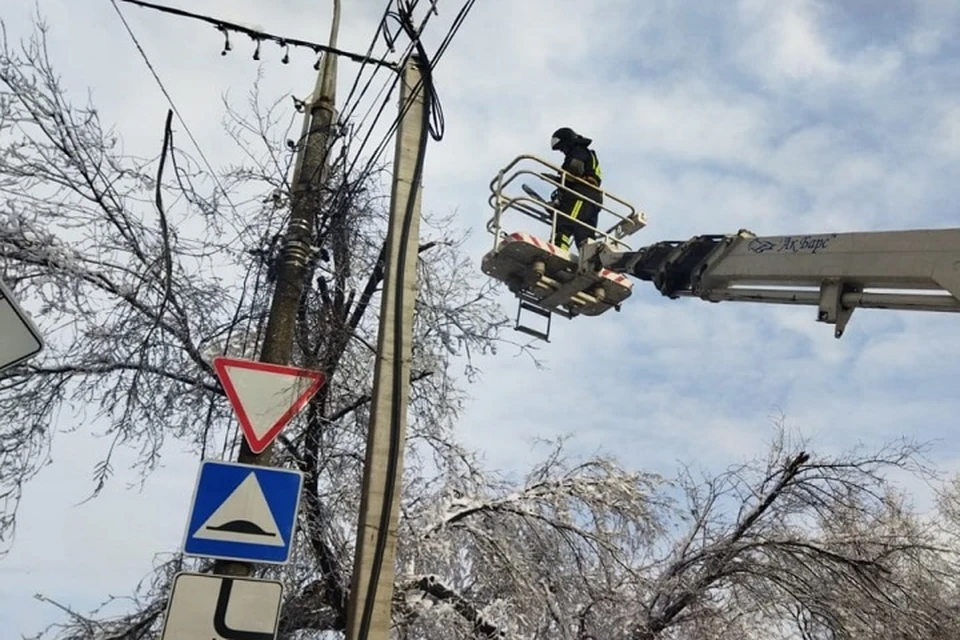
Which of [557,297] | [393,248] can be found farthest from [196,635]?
[557,297]

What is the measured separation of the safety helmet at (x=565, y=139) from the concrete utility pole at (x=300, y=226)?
2.37 m

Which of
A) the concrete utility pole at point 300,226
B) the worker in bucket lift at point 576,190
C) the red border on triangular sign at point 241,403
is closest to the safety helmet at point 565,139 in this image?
the worker in bucket lift at point 576,190

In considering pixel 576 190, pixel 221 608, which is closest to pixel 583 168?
pixel 576 190

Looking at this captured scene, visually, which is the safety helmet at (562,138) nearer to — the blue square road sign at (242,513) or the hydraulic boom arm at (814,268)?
the hydraulic boom arm at (814,268)

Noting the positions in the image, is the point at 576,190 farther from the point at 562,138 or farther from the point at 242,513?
the point at 242,513

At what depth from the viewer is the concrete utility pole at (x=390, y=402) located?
441cm

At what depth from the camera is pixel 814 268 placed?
5949mm

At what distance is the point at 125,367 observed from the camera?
706 centimetres

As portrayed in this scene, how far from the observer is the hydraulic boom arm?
209 inches

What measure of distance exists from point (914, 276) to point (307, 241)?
12.8 ft

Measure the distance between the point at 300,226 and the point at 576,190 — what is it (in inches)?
124

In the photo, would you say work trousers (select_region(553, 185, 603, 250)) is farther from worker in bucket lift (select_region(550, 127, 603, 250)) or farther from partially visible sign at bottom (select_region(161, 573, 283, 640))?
partially visible sign at bottom (select_region(161, 573, 283, 640))

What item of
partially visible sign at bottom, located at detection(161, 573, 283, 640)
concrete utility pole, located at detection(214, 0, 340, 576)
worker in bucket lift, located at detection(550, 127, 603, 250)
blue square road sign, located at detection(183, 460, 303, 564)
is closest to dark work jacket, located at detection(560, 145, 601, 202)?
→ worker in bucket lift, located at detection(550, 127, 603, 250)

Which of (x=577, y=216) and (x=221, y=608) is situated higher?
(x=577, y=216)
